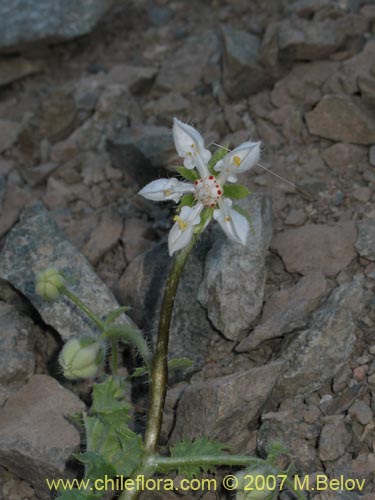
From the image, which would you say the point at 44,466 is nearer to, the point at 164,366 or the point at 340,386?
the point at 164,366

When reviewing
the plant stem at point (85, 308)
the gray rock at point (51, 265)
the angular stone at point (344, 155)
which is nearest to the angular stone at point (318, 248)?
the angular stone at point (344, 155)

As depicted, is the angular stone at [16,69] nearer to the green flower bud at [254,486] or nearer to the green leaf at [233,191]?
the green leaf at [233,191]

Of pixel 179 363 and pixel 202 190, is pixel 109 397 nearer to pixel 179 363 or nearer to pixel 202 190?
pixel 179 363

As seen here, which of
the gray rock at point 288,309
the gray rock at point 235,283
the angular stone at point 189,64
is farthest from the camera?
the angular stone at point 189,64

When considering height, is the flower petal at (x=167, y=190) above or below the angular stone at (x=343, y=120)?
above

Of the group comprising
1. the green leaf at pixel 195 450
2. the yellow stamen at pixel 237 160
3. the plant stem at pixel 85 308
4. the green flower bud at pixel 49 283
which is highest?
the yellow stamen at pixel 237 160

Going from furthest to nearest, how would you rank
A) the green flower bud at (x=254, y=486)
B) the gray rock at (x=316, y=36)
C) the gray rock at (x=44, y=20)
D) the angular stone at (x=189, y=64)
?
the gray rock at (x=44, y=20), the angular stone at (x=189, y=64), the gray rock at (x=316, y=36), the green flower bud at (x=254, y=486)
